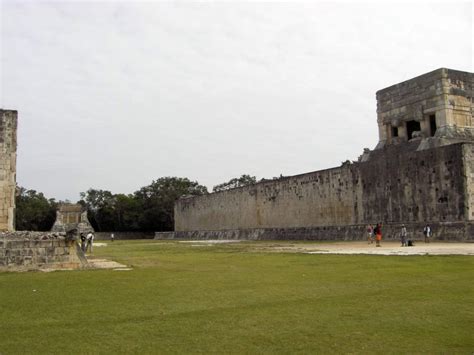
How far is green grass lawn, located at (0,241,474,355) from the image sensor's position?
13.3 ft

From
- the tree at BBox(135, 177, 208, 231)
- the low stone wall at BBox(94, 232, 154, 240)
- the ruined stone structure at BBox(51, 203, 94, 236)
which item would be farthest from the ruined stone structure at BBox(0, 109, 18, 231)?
the tree at BBox(135, 177, 208, 231)

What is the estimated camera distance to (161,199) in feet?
191

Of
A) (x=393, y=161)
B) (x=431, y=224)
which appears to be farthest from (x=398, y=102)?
(x=431, y=224)

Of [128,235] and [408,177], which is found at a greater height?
Answer: [408,177]

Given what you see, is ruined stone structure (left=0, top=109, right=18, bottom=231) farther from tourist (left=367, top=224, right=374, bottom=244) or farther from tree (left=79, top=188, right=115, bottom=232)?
tree (left=79, top=188, right=115, bottom=232)

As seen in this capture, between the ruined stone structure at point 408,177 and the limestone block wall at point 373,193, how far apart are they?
0.14 ft

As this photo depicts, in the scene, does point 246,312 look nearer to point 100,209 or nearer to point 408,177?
point 408,177

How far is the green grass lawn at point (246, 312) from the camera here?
160 inches

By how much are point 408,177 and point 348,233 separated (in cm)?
359

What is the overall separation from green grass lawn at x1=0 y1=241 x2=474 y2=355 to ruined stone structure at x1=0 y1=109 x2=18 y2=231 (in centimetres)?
600

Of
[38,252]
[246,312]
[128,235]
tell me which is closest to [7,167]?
[38,252]

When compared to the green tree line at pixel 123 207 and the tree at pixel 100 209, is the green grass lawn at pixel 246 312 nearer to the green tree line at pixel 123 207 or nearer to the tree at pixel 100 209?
the green tree line at pixel 123 207

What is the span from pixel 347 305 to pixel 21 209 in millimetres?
57220

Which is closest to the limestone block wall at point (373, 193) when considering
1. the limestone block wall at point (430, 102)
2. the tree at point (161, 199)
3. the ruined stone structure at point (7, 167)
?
the limestone block wall at point (430, 102)
